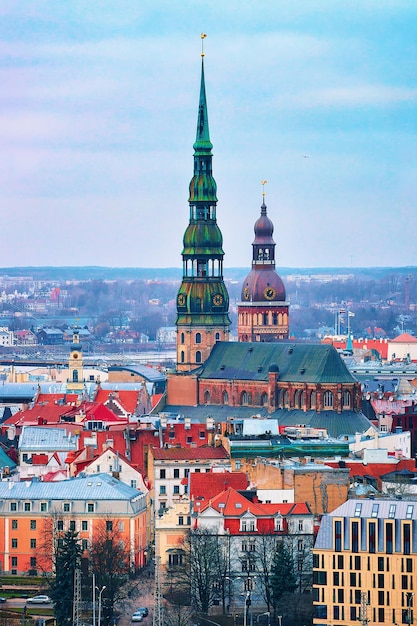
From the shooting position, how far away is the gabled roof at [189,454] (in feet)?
336

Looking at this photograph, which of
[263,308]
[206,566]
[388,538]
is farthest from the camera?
[263,308]

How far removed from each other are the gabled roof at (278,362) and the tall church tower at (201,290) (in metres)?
1.90

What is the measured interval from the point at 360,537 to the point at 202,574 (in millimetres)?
6731

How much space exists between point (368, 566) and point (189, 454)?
75.0 ft

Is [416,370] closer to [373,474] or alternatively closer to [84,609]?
[373,474]

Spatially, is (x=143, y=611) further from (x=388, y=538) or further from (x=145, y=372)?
(x=145, y=372)

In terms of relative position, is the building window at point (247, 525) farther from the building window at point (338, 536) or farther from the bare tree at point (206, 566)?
the building window at point (338, 536)

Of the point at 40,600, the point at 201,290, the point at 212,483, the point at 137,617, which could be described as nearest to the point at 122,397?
the point at 201,290

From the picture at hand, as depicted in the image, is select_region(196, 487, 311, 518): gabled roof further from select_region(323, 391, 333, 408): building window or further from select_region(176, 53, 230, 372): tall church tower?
select_region(176, 53, 230, 372): tall church tower

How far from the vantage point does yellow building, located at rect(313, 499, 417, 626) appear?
80.2 m

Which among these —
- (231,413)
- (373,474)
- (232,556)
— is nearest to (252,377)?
(231,413)

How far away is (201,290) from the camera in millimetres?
140000

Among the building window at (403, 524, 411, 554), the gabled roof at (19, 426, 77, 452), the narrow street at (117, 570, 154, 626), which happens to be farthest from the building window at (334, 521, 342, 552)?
the gabled roof at (19, 426, 77, 452)

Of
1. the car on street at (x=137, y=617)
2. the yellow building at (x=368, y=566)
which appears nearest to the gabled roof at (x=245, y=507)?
the yellow building at (x=368, y=566)
